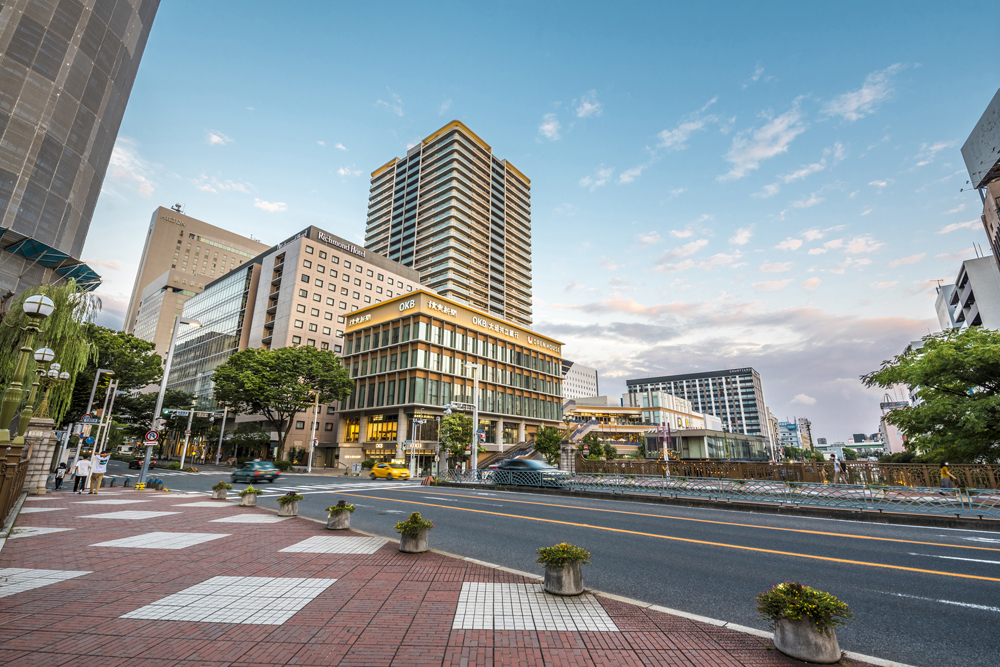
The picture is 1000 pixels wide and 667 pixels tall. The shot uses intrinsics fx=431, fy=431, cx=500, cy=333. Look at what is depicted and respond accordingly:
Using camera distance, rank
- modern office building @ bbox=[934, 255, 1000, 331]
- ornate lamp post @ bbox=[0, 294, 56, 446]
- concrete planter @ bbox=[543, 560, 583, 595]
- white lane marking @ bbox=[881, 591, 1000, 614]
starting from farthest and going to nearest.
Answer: modern office building @ bbox=[934, 255, 1000, 331]
ornate lamp post @ bbox=[0, 294, 56, 446]
concrete planter @ bbox=[543, 560, 583, 595]
white lane marking @ bbox=[881, 591, 1000, 614]

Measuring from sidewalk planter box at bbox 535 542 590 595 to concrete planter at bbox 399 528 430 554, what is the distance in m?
3.42

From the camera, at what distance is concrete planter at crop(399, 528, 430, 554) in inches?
351

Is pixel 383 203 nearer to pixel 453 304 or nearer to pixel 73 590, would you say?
pixel 453 304

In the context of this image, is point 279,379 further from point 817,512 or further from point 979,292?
point 979,292

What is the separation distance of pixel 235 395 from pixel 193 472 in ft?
31.0

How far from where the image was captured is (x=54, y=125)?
26906 millimetres

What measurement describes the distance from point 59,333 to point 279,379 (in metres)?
30.8

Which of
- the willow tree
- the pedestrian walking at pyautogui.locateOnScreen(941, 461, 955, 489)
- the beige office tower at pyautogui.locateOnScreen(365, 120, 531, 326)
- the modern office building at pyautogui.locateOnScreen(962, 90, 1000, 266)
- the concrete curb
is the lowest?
the concrete curb

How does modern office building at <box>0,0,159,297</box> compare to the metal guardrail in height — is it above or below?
above

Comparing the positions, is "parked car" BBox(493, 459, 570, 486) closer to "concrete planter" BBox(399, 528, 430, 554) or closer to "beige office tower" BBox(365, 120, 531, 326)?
"concrete planter" BBox(399, 528, 430, 554)

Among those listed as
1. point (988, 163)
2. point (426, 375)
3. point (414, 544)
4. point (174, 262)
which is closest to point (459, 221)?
point (426, 375)

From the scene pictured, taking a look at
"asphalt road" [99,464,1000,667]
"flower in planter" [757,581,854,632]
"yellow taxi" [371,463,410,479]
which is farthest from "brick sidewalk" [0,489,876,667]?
"yellow taxi" [371,463,410,479]

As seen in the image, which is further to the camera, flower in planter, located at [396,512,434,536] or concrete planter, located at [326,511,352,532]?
concrete planter, located at [326,511,352,532]

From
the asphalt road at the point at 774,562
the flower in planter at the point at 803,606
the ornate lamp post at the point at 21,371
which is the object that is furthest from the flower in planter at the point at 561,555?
the ornate lamp post at the point at 21,371
